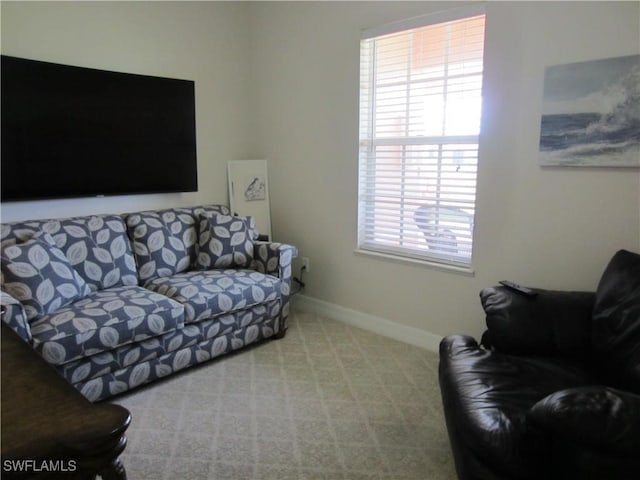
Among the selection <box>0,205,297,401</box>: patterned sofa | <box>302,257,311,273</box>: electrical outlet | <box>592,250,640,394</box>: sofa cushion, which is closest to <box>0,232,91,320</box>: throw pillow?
<box>0,205,297,401</box>: patterned sofa

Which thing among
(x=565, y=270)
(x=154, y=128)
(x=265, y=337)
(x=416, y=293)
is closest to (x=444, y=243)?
(x=416, y=293)

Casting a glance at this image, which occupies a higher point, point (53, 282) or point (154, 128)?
point (154, 128)

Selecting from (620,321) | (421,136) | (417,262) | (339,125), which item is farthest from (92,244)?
(620,321)

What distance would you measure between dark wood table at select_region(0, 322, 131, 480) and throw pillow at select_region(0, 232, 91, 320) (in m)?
1.26

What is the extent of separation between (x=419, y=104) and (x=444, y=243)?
3.10 ft

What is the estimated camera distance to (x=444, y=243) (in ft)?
9.86

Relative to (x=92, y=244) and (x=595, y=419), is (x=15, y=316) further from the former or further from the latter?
(x=595, y=419)

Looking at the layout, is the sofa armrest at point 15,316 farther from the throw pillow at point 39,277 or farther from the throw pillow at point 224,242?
the throw pillow at point 224,242

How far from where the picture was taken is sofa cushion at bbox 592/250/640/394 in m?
1.78

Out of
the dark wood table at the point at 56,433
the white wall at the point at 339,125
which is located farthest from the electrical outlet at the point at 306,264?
the dark wood table at the point at 56,433

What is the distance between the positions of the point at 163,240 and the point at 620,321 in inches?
106

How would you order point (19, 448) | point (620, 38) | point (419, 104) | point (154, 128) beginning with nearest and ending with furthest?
point (19, 448), point (620, 38), point (419, 104), point (154, 128)

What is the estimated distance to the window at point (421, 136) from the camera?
109 inches

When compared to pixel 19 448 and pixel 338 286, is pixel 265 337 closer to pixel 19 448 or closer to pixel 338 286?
pixel 338 286
